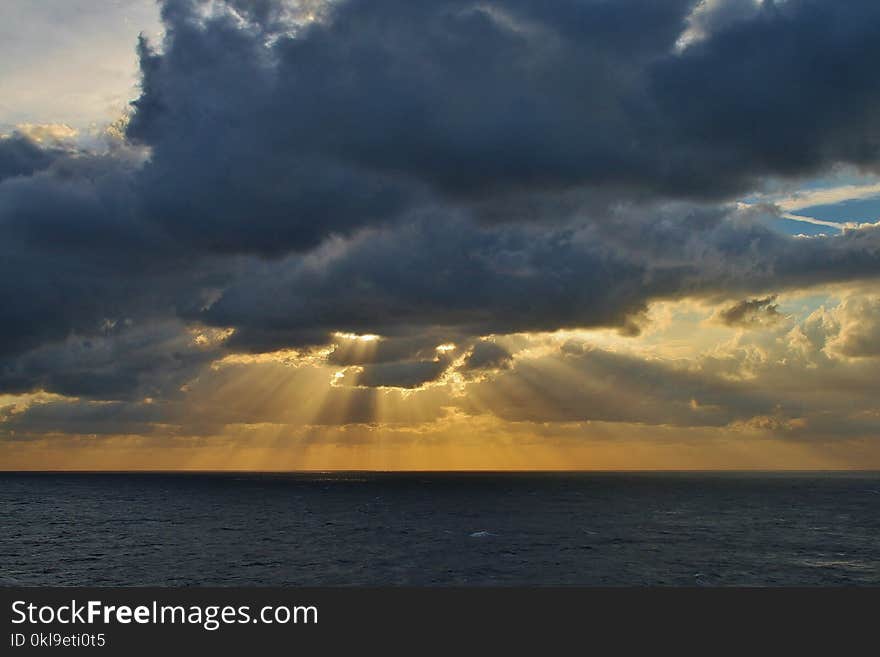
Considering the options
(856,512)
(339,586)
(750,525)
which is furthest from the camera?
(856,512)

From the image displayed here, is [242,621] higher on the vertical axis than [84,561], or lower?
higher

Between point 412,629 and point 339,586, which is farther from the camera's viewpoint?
point 339,586

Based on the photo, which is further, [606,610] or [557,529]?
[557,529]

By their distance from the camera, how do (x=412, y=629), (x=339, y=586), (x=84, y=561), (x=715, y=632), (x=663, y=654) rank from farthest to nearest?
(x=84, y=561)
(x=339, y=586)
(x=715, y=632)
(x=412, y=629)
(x=663, y=654)

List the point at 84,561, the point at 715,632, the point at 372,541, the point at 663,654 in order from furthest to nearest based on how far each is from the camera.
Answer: the point at 372,541 → the point at 84,561 → the point at 715,632 → the point at 663,654

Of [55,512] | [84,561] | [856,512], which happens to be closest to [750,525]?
[856,512]

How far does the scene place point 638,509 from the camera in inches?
7559

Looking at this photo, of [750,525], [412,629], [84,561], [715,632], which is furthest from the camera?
[750,525]

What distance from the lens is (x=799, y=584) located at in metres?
83.5

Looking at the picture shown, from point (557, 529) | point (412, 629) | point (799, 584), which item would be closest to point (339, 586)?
point (412, 629)

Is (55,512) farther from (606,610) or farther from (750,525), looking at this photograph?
(606,610)

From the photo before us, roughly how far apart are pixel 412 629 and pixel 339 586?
114 ft

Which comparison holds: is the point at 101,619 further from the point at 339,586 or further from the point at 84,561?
the point at 84,561

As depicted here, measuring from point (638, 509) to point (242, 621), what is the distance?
162 m
